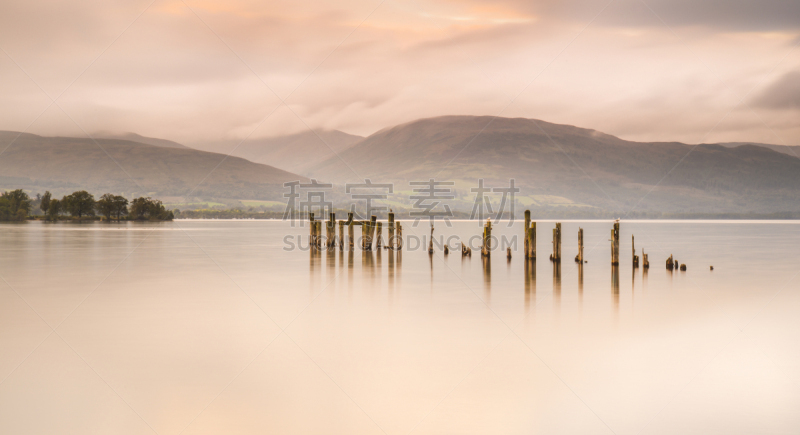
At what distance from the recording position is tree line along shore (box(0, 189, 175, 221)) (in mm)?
98938

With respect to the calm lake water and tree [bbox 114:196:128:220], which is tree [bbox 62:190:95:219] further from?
the calm lake water

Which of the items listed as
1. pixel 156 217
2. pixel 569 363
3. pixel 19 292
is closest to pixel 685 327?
pixel 569 363

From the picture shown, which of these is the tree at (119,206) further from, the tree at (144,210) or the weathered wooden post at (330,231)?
the weathered wooden post at (330,231)

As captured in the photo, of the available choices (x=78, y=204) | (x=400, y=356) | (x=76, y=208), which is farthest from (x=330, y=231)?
(x=76, y=208)

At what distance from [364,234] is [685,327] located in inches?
857

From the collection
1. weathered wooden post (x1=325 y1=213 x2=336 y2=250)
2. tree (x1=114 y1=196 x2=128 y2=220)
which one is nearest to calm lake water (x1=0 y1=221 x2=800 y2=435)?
weathered wooden post (x1=325 y1=213 x2=336 y2=250)

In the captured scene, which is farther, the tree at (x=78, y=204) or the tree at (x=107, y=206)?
the tree at (x=107, y=206)

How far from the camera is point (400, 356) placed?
10.3 meters

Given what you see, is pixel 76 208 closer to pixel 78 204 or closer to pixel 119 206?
pixel 78 204

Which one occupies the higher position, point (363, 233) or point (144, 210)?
point (144, 210)

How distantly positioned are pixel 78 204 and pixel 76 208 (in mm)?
854

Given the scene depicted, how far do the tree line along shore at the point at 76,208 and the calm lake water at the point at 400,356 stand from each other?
92807 millimetres

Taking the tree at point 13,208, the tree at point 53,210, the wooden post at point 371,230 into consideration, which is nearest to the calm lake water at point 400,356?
the wooden post at point 371,230

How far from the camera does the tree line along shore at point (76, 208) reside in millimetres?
98938
